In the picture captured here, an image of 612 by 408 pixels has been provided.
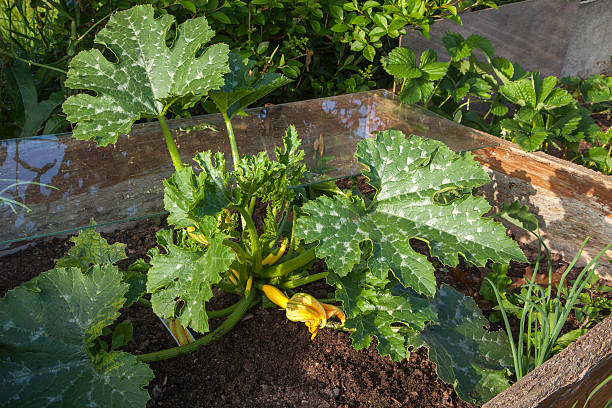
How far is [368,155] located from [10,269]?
5.01 ft

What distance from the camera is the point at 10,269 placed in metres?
2.19

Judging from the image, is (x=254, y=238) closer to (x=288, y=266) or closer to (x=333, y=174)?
(x=288, y=266)

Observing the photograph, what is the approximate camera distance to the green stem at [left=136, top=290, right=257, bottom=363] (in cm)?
171

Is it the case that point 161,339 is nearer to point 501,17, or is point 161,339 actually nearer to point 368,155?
point 368,155

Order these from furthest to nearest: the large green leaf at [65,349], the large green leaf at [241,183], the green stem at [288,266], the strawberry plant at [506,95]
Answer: the strawberry plant at [506,95] < the green stem at [288,266] < the large green leaf at [241,183] < the large green leaf at [65,349]

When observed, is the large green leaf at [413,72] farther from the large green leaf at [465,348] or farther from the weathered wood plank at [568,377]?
the weathered wood plank at [568,377]

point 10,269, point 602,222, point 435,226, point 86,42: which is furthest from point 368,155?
point 86,42

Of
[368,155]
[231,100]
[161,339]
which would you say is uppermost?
[231,100]

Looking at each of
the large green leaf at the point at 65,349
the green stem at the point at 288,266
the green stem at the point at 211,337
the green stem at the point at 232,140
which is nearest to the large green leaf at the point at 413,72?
the green stem at the point at 232,140

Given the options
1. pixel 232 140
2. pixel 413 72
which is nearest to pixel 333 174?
pixel 232 140

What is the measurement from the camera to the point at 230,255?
1423 millimetres

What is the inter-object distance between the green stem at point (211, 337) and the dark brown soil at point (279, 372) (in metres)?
0.05

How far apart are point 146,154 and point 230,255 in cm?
115

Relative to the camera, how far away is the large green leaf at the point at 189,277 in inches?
57.1
